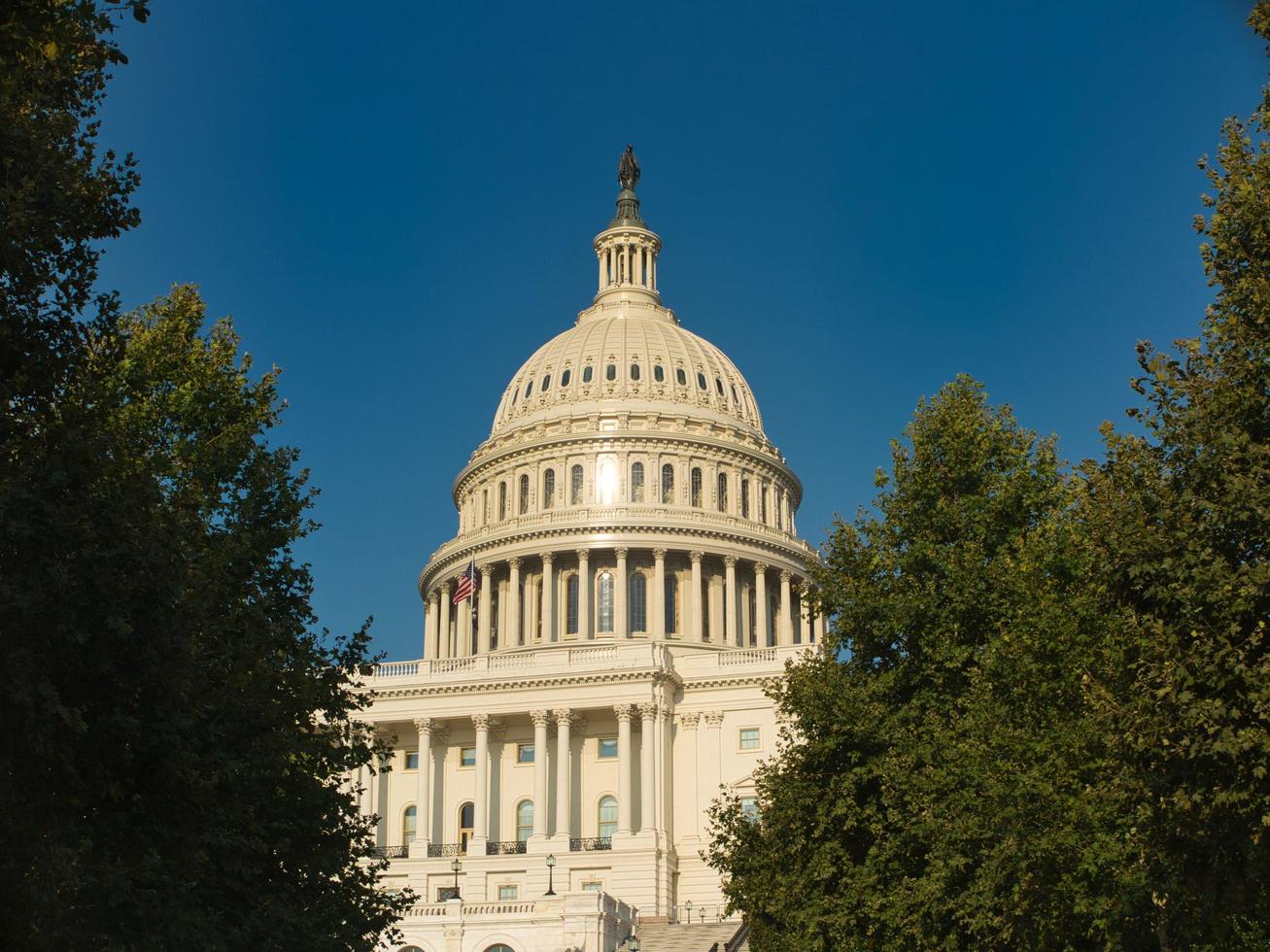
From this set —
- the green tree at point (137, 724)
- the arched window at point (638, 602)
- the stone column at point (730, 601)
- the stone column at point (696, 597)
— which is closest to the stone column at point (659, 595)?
the arched window at point (638, 602)

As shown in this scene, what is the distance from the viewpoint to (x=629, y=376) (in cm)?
13112

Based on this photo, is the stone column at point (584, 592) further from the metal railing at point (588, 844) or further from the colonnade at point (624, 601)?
the metal railing at point (588, 844)

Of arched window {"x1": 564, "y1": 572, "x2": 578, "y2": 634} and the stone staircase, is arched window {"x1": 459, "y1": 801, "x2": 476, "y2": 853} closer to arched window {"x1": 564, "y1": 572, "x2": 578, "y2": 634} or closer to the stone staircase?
arched window {"x1": 564, "y1": 572, "x2": 578, "y2": 634}

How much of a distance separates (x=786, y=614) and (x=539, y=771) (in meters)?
31.6

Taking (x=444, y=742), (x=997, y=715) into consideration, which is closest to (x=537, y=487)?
(x=444, y=742)

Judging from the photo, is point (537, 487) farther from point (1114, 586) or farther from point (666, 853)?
point (1114, 586)

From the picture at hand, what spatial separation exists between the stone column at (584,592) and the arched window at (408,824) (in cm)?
2138

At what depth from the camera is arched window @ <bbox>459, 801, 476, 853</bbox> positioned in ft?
318

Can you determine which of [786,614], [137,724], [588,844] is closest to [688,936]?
[588,844]

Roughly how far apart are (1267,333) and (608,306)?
11678 centimetres

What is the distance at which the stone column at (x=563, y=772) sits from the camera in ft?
301

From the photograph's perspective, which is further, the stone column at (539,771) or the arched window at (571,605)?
the arched window at (571,605)

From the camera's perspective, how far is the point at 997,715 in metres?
36.9

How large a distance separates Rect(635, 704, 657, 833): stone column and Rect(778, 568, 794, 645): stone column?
2503 cm
